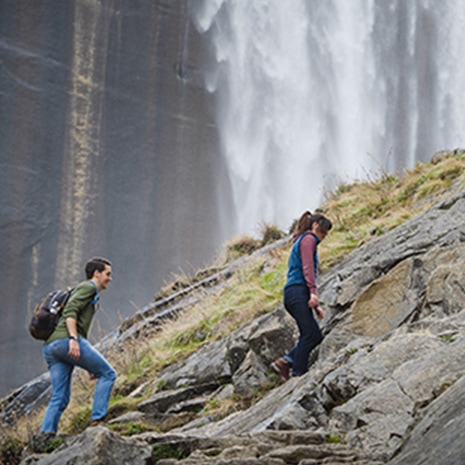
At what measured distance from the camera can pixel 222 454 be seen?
4.03 meters

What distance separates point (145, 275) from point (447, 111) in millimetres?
13235

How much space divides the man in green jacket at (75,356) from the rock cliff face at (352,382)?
25.9 inches

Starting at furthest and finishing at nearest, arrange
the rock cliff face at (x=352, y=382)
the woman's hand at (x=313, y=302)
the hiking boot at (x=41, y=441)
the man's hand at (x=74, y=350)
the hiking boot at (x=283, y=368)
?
the hiking boot at (x=283, y=368) < the woman's hand at (x=313, y=302) < the man's hand at (x=74, y=350) < the hiking boot at (x=41, y=441) < the rock cliff face at (x=352, y=382)

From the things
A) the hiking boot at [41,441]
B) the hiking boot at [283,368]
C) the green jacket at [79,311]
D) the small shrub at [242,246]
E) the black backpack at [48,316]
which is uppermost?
the small shrub at [242,246]

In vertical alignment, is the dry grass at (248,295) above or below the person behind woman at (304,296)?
above

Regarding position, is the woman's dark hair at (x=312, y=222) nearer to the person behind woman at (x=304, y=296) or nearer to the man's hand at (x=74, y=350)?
the person behind woman at (x=304, y=296)

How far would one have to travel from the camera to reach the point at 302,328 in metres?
6.72

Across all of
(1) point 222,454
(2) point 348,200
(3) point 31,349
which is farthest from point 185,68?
(1) point 222,454

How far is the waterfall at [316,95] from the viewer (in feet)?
98.2

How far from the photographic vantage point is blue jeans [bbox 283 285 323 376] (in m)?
6.67

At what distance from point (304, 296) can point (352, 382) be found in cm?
154

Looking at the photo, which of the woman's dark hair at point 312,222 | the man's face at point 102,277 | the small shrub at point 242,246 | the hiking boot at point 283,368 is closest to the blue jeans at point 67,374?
the man's face at point 102,277

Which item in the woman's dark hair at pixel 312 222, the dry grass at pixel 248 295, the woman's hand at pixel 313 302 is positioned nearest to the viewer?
the woman's hand at pixel 313 302

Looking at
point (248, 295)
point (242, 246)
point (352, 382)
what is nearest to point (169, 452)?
point (352, 382)
